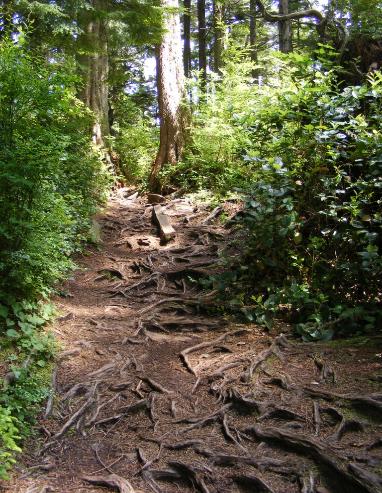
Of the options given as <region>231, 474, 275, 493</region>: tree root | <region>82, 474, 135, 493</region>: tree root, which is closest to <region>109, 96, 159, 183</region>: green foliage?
<region>82, 474, 135, 493</region>: tree root

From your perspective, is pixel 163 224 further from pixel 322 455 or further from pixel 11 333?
pixel 322 455

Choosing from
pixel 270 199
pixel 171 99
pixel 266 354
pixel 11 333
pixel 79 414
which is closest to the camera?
pixel 79 414

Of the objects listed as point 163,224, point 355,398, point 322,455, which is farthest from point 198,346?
point 163,224

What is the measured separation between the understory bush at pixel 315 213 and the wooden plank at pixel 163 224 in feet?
8.81

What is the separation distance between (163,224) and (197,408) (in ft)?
19.9

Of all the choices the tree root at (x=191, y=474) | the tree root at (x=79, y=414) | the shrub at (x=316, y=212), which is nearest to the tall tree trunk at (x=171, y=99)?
the shrub at (x=316, y=212)

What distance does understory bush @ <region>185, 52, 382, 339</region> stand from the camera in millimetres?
5449

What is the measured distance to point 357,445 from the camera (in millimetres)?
3395

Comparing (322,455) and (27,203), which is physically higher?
(27,203)

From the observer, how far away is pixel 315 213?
20.0 feet

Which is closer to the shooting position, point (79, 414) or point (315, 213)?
point (79, 414)

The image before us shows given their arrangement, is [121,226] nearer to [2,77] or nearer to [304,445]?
[2,77]

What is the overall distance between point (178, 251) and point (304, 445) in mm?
5737

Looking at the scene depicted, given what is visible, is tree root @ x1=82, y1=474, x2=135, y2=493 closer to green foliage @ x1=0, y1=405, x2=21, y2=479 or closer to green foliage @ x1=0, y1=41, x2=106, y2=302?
green foliage @ x1=0, y1=405, x2=21, y2=479
